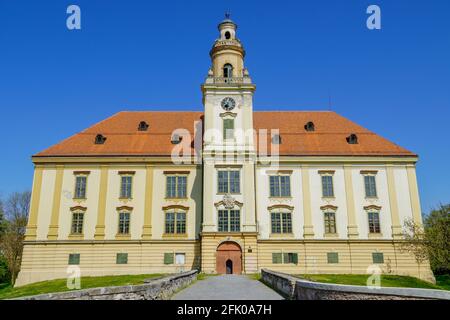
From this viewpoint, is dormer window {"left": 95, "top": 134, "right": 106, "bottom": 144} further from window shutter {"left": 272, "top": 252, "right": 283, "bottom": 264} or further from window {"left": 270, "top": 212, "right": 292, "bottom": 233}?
window shutter {"left": 272, "top": 252, "right": 283, "bottom": 264}

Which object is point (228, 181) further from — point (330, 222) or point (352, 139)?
point (352, 139)

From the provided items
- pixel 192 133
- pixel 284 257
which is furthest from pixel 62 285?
pixel 192 133

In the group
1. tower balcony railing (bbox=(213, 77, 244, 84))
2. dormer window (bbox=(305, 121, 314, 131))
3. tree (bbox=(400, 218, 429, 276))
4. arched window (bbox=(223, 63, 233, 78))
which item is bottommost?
tree (bbox=(400, 218, 429, 276))

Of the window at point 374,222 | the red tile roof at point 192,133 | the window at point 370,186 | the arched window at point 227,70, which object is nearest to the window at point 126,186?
the red tile roof at point 192,133

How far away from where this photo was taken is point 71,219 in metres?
34.5

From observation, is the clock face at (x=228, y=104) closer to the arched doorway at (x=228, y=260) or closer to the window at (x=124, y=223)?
the arched doorway at (x=228, y=260)

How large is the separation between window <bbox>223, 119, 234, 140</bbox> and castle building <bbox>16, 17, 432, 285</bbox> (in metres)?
0.09

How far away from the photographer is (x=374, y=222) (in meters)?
34.5

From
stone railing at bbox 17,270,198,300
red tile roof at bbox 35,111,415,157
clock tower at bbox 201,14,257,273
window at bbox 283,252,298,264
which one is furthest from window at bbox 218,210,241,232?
stone railing at bbox 17,270,198,300

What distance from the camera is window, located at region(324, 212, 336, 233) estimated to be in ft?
113

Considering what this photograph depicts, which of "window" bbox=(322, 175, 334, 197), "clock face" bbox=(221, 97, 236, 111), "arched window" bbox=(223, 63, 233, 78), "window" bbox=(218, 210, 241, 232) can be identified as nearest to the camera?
"window" bbox=(218, 210, 241, 232)

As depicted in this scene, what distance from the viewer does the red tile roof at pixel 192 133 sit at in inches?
1430

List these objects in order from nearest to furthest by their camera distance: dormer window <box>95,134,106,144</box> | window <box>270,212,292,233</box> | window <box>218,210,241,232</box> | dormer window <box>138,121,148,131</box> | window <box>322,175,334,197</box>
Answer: window <box>218,210,241,232</box>
window <box>270,212,292,233</box>
window <box>322,175,334,197</box>
dormer window <box>95,134,106,144</box>
dormer window <box>138,121,148,131</box>
